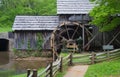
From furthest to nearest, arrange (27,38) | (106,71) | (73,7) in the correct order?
(27,38) → (73,7) → (106,71)

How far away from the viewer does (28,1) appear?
2217 inches

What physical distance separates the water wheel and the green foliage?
59.4ft

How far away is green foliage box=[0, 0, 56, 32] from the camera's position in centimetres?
5378

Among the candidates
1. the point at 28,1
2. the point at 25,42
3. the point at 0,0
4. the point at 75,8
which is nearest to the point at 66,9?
the point at 75,8

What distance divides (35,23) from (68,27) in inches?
145

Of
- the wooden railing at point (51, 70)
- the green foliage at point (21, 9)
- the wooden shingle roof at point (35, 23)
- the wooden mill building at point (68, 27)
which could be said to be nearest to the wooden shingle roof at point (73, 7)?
the wooden mill building at point (68, 27)

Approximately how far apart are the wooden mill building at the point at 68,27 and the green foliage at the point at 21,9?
15.9 metres

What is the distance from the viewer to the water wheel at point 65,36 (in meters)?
33.7

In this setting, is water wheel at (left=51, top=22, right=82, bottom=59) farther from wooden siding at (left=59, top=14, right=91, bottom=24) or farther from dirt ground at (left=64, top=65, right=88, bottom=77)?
dirt ground at (left=64, top=65, right=88, bottom=77)

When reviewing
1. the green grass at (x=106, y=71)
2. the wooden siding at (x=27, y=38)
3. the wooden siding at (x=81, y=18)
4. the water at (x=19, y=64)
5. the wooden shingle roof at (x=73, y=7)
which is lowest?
the water at (x=19, y=64)

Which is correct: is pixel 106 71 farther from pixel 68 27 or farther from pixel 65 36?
pixel 65 36

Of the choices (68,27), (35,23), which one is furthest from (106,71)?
(35,23)

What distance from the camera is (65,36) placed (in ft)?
119

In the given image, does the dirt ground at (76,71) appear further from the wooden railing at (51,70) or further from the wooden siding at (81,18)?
the wooden siding at (81,18)
